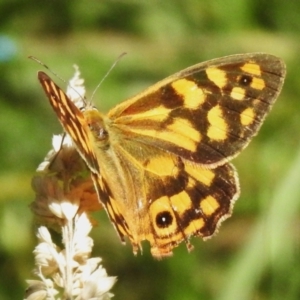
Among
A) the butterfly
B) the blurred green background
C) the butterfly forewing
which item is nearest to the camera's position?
the butterfly

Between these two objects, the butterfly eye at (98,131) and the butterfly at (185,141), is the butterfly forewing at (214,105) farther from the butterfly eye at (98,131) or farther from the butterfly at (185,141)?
the butterfly eye at (98,131)

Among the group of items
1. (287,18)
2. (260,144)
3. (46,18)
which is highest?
(46,18)

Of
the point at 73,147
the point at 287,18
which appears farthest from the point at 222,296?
the point at 287,18

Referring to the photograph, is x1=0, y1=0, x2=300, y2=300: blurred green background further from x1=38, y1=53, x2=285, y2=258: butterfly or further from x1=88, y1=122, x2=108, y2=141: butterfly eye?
x1=88, y1=122, x2=108, y2=141: butterfly eye

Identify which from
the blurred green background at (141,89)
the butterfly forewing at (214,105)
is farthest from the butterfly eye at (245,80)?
the blurred green background at (141,89)

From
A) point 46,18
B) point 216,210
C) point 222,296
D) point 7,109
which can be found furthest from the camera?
point 46,18

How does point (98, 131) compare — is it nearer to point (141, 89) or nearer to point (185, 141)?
point (185, 141)

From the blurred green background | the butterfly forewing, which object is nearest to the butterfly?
the butterfly forewing

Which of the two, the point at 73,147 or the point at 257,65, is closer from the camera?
the point at 73,147

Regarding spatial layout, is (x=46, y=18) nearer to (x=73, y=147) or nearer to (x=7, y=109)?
(x=7, y=109)
